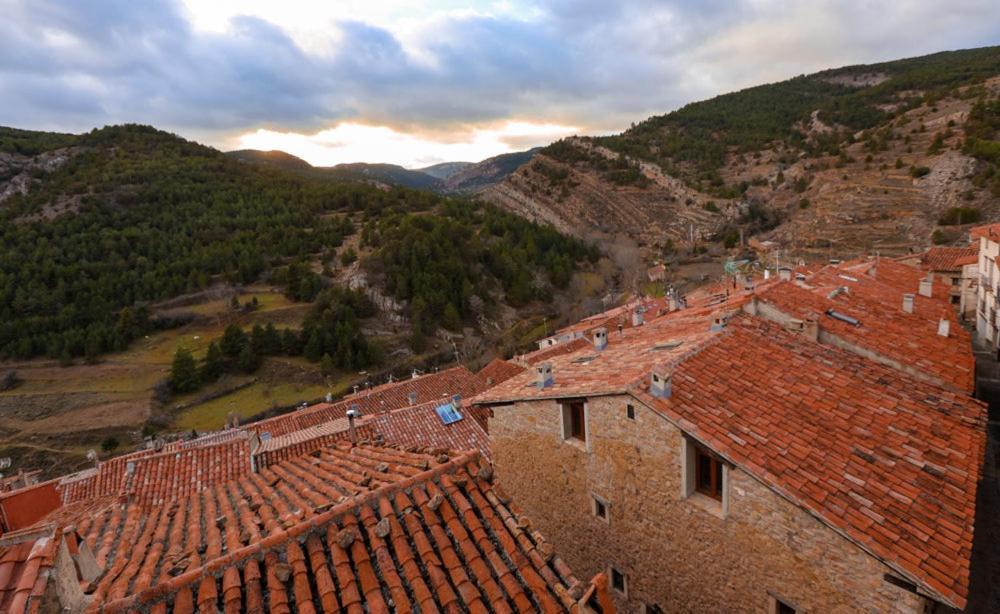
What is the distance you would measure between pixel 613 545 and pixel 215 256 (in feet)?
202

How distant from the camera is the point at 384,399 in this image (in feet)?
75.5

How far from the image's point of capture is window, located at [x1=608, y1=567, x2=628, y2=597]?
8055mm

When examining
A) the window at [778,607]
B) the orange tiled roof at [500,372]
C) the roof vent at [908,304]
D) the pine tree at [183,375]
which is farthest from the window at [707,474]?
the pine tree at [183,375]

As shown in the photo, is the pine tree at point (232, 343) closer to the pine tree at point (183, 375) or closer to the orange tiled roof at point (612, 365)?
the pine tree at point (183, 375)

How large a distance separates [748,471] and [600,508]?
9.65 ft

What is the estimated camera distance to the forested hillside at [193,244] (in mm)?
48219

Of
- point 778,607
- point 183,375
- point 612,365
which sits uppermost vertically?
point 612,365

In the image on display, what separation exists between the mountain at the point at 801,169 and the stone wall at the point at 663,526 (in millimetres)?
49334

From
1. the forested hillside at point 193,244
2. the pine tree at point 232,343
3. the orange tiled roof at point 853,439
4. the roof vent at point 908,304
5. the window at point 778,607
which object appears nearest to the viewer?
the orange tiled roof at point 853,439

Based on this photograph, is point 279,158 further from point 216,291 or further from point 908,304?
point 908,304

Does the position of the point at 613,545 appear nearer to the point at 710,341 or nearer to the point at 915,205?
the point at 710,341

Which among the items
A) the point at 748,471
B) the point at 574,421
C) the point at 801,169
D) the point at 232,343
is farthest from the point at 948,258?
the point at 801,169

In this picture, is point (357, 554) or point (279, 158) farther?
point (279, 158)

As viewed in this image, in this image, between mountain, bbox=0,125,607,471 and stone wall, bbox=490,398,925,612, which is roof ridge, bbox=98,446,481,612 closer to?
stone wall, bbox=490,398,925,612
